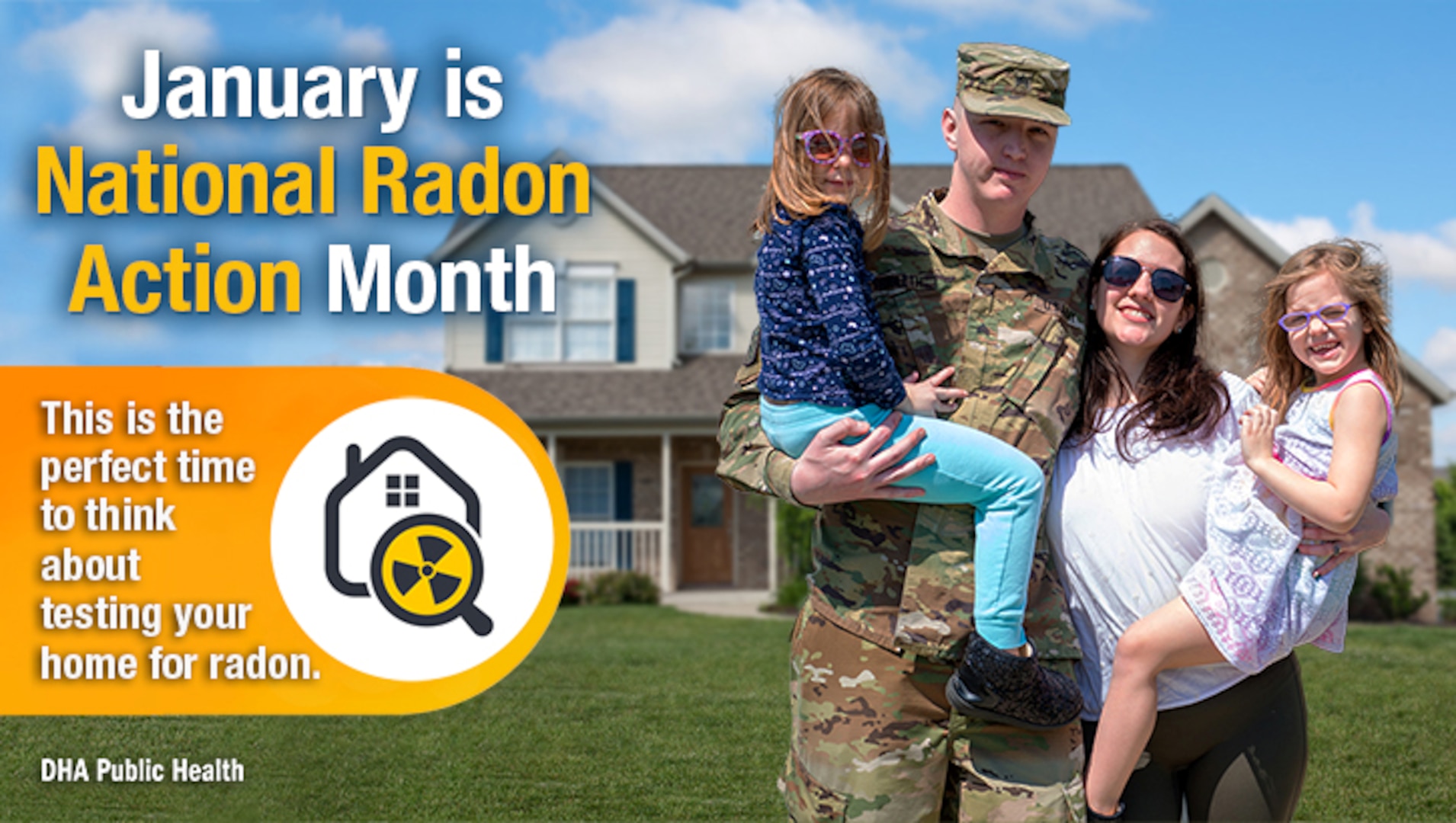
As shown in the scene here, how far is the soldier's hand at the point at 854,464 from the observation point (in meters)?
2.85

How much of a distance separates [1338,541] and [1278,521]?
0.21 m

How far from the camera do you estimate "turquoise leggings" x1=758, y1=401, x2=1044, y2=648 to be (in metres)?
2.91

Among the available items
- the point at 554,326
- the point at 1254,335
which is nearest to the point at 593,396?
the point at 554,326

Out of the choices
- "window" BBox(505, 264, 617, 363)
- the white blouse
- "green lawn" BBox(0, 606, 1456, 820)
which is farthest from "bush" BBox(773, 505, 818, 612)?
the white blouse

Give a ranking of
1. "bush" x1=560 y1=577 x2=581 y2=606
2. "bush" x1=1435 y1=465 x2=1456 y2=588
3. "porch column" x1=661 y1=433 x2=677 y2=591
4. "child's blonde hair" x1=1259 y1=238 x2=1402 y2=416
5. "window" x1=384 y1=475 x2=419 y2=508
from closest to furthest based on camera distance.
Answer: "child's blonde hair" x1=1259 y1=238 x2=1402 y2=416, "window" x1=384 y1=475 x2=419 y2=508, "bush" x1=560 y1=577 x2=581 y2=606, "porch column" x1=661 y1=433 x2=677 y2=591, "bush" x1=1435 y1=465 x2=1456 y2=588

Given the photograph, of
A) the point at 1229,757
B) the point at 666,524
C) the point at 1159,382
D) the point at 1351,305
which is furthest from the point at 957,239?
the point at 666,524

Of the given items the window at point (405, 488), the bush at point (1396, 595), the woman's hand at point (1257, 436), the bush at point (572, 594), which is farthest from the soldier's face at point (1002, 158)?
the bush at point (1396, 595)

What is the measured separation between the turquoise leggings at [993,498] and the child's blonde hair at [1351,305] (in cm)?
93

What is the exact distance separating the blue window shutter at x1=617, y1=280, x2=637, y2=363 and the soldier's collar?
61.2 ft

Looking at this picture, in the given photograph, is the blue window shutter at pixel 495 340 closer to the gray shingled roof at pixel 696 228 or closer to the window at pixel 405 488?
the gray shingled roof at pixel 696 228

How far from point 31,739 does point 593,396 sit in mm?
13902

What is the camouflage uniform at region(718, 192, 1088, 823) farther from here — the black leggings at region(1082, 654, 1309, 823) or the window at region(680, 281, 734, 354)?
the window at region(680, 281, 734, 354)

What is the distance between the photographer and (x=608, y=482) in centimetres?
2245

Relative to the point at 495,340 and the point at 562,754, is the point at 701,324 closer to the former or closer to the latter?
the point at 495,340
